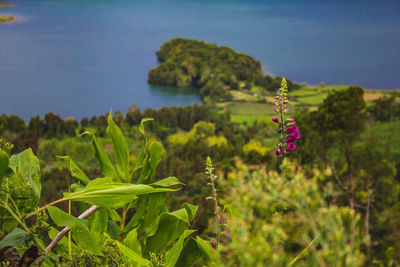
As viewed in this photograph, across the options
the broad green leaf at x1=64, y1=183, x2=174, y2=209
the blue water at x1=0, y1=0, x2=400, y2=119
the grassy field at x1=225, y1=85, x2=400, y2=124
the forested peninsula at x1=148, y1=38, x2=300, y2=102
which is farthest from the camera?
the forested peninsula at x1=148, y1=38, x2=300, y2=102

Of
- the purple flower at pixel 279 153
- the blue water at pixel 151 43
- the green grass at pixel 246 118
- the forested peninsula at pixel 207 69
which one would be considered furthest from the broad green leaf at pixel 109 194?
the forested peninsula at pixel 207 69

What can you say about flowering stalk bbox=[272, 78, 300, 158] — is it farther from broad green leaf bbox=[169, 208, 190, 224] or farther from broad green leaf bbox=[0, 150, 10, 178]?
broad green leaf bbox=[0, 150, 10, 178]

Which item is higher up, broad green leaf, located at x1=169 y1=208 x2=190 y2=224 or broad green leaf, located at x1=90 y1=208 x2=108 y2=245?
broad green leaf, located at x1=169 y1=208 x2=190 y2=224

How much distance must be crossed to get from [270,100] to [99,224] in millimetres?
21237

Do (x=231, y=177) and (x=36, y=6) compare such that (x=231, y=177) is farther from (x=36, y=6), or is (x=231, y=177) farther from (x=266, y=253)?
(x=36, y=6)

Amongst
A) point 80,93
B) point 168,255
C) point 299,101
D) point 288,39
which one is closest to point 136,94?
point 80,93

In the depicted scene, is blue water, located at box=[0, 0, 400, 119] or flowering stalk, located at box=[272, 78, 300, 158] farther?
blue water, located at box=[0, 0, 400, 119]

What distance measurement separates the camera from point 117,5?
46.0 metres

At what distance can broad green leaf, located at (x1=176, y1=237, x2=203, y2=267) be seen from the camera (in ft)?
3.49

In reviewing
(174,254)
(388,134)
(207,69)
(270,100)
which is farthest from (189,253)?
(207,69)

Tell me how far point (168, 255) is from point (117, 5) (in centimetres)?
4863

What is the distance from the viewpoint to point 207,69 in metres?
31.2

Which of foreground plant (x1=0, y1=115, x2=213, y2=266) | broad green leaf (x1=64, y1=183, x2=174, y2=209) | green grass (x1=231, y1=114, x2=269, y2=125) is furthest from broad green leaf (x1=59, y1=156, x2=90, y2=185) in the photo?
green grass (x1=231, y1=114, x2=269, y2=125)

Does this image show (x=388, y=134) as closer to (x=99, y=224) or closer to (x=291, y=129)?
(x=291, y=129)
